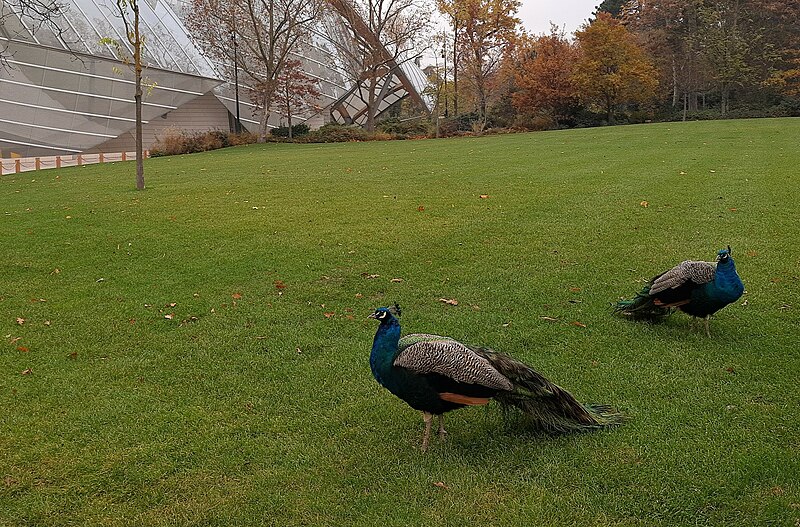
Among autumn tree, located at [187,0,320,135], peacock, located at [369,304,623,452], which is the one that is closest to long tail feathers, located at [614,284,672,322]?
peacock, located at [369,304,623,452]

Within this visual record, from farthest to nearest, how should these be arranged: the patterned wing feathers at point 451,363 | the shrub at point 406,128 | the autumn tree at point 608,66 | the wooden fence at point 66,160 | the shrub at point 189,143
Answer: the autumn tree at point 608,66
the shrub at point 406,128
the shrub at point 189,143
the wooden fence at point 66,160
the patterned wing feathers at point 451,363

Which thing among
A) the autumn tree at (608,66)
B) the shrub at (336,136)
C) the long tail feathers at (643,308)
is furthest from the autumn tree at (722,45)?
the long tail feathers at (643,308)

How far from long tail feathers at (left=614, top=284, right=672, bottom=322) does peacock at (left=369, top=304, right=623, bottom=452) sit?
2151mm

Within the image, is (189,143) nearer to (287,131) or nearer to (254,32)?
(287,131)

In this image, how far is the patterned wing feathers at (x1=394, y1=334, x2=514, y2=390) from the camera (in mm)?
3744

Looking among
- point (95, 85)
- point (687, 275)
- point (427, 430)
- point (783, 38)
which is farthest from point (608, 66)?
Answer: point (427, 430)

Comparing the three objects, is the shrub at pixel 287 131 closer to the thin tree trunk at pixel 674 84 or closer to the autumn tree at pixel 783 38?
the thin tree trunk at pixel 674 84

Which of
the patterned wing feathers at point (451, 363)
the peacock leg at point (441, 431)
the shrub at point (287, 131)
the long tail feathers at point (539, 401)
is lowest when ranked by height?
the peacock leg at point (441, 431)

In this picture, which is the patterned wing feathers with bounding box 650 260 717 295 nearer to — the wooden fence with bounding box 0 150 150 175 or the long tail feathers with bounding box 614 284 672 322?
the long tail feathers with bounding box 614 284 672 322

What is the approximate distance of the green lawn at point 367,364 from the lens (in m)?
3.57

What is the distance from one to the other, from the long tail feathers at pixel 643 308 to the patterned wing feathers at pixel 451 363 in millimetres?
2523

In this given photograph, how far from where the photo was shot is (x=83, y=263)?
853 centimetres

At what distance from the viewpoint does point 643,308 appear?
19.5 feet

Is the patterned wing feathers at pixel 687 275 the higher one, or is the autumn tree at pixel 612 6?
the autumn tree at pixel 612 6
